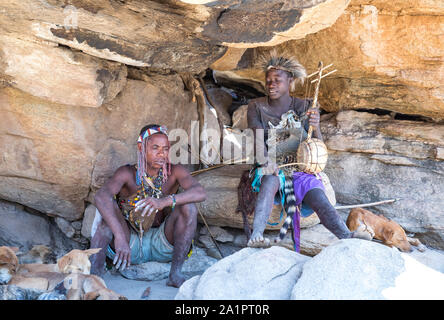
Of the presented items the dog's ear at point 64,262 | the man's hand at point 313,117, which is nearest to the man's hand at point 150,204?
the dog's ear at point 64,262

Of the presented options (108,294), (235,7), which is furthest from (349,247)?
(235,7)

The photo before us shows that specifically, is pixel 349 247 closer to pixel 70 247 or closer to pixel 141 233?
pixel 141 233

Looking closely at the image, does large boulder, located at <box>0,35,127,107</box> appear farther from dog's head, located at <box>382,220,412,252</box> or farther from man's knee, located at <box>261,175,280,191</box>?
dog's head, located at <box>382,220,412,252</box>

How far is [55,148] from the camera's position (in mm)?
4066

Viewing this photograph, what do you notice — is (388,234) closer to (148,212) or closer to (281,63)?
(281,63)

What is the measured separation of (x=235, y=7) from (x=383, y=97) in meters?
2.28

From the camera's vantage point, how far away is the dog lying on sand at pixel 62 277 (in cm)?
252

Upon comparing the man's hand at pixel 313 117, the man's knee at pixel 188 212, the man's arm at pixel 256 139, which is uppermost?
the man's hand at pixel 313 117

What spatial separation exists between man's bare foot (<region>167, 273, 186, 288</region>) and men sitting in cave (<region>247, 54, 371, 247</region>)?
2.24 ft

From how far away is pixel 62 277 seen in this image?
2.74 m

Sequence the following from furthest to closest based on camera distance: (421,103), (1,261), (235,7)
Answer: (421,103), (235,7), (1,261)

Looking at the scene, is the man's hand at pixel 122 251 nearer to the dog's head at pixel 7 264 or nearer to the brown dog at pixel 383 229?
the dog's head at pixel 7 264

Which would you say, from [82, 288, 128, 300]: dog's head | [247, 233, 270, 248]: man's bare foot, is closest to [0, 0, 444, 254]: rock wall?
[247, 233, 270, 248]: man's bare foot

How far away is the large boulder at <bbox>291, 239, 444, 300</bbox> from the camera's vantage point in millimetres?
2191
